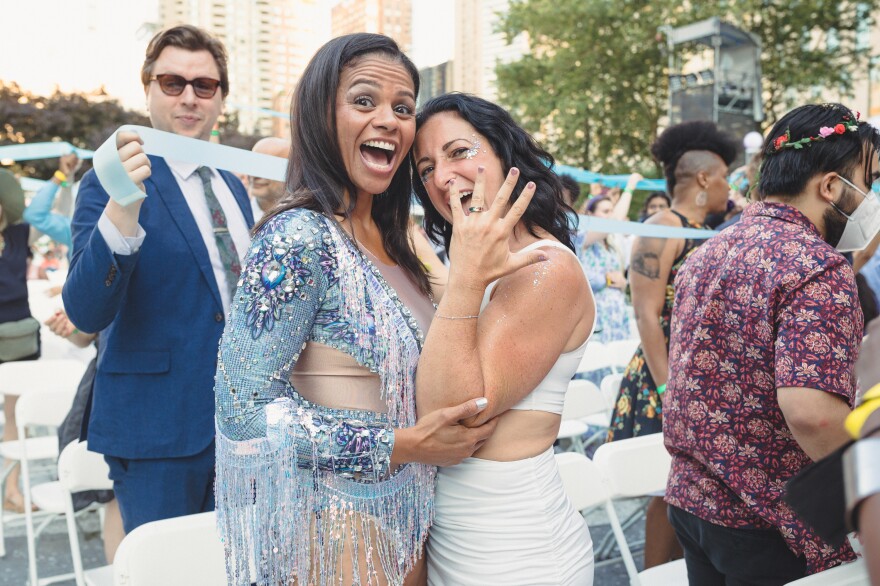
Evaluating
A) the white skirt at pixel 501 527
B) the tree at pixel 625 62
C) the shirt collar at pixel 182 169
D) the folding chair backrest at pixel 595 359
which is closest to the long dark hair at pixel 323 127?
the white skirt at pixel 501 527

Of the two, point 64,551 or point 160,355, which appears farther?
point 64,551

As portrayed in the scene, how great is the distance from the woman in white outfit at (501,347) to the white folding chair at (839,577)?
0.50 m

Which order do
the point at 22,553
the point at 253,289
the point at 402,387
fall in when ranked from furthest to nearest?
1. the point at 22,553
2. the point at 402,387
3. the point at 253,289

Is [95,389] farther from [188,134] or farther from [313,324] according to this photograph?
[313,324]

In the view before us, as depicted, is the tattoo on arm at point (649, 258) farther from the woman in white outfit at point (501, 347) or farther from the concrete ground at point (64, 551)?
the woman in white outfit at point (501, 347)

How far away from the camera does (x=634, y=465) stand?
2.79 meters

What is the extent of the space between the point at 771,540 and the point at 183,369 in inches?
62.9

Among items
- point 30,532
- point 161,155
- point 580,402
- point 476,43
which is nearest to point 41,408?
point 30,532

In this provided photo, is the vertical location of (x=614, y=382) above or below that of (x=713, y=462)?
below

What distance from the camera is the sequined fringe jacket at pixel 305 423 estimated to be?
4.25 feet

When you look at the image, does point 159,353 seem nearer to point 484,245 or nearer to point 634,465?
point 484,245

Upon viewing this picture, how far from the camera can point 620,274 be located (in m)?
6.26

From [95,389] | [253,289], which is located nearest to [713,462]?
[253,289]

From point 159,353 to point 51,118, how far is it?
74.1 ft
